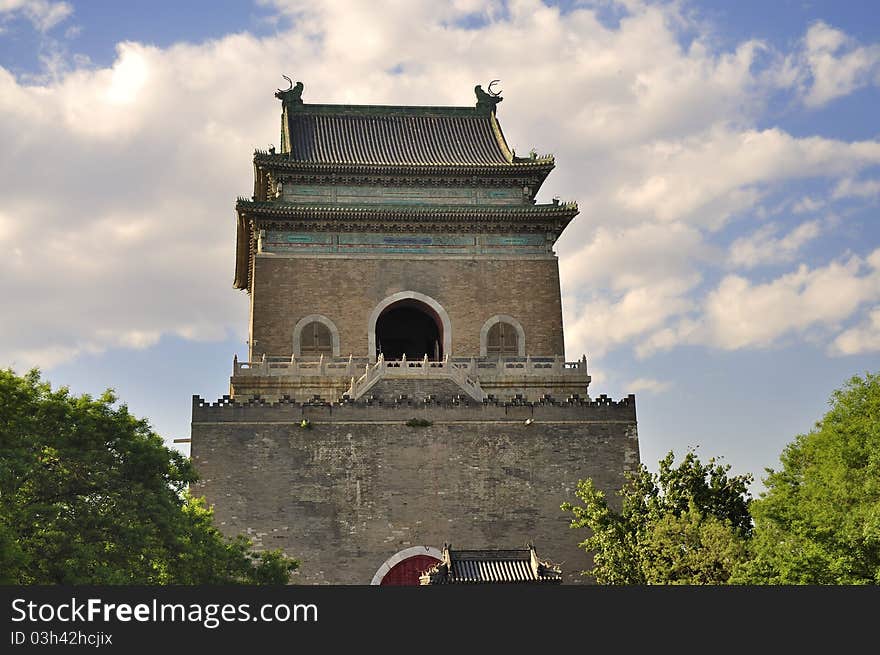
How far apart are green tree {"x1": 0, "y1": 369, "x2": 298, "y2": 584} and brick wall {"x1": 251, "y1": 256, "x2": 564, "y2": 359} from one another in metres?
15.6

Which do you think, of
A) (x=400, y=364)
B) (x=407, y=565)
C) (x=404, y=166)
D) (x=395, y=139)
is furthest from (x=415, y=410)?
(x=395, y=139)

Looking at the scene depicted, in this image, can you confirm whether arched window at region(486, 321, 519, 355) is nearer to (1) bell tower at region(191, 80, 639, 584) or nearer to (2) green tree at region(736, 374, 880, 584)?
(1) bell tower at region(191, 80, 639, 584)

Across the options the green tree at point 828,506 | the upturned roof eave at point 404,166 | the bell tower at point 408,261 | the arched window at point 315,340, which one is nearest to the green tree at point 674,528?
the green tree at point 828,506

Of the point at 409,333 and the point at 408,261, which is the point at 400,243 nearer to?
the point at 408,261

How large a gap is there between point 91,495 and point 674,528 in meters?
13.3

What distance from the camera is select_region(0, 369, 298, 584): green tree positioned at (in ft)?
70.5

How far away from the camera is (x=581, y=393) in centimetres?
3862

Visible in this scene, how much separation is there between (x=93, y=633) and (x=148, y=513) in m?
8.79

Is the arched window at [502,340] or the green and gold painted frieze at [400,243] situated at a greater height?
the green and gold painted frieze at [400,243]

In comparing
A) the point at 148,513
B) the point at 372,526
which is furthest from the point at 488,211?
the point at 148,513

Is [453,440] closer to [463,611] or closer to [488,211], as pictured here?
[488,211]

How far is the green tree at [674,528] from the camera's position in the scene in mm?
27078

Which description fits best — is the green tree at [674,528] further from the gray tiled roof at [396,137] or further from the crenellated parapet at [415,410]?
the gray tiled roof at [396,137]

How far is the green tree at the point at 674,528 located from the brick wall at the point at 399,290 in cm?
1063
